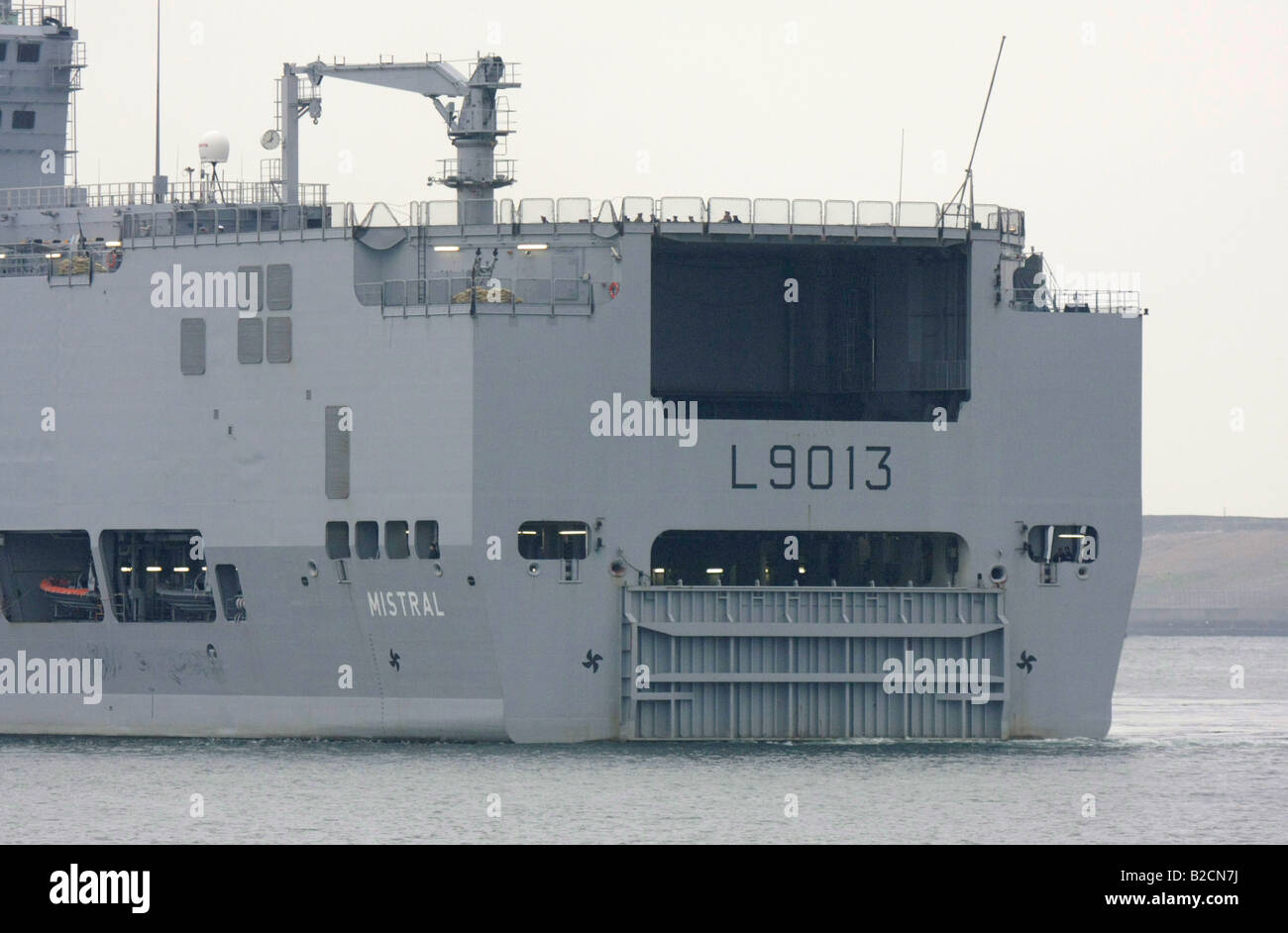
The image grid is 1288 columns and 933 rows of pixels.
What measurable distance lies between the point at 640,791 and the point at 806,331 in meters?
15.6

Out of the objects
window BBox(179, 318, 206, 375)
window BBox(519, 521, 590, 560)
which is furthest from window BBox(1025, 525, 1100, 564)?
window BBox(179, 318, 206, 375)

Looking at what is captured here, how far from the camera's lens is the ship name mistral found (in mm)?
53844

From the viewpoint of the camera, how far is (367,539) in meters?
54.9

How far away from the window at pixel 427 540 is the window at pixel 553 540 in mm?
1895

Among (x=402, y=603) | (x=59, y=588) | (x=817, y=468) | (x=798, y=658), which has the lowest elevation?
(x=798, y=658)

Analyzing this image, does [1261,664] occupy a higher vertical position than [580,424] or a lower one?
lower

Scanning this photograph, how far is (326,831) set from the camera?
42.5 m

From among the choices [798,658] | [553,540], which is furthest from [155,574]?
[798,658]

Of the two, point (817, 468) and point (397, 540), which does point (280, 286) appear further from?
point (817, 468)

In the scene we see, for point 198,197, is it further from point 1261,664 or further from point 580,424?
point 1261,664

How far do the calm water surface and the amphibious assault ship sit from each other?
Result: 1314mm

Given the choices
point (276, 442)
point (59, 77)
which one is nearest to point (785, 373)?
point (276, 442)

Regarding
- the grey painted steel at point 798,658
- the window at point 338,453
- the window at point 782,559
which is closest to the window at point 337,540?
the window at point 338,453

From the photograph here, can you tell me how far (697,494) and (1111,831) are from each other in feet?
47.2
